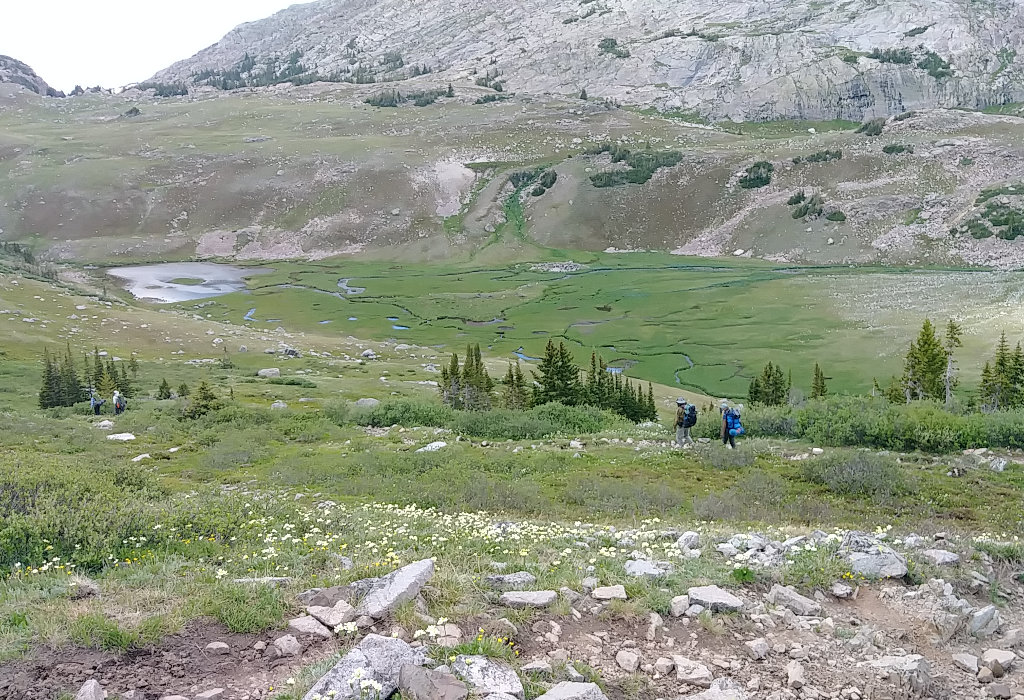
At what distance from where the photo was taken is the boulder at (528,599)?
8.88m

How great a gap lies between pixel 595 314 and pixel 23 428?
217ft

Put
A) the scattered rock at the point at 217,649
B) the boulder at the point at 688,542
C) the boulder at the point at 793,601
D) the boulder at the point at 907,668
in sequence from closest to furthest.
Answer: the boulder at the point at 907,668 → the scattered rock at the point at 217,649 → the boulder at the point at 793,601 → the boulder at the point at 688,542

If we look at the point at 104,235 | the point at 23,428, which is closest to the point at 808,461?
the point at 23,428

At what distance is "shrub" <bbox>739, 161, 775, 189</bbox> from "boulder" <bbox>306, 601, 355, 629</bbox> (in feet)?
457

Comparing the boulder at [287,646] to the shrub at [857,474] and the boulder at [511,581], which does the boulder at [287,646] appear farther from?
the shrub at [857,474]

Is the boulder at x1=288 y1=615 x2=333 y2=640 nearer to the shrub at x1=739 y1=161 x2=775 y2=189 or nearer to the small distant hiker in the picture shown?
the small distant hiker

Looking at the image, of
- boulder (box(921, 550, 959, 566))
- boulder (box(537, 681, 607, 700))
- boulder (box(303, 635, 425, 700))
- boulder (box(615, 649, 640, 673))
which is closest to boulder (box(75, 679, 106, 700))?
boulder (box(303, 635, 425, 700))

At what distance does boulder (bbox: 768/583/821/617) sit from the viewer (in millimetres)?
9039

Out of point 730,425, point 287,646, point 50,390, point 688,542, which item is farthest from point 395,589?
point 50,390

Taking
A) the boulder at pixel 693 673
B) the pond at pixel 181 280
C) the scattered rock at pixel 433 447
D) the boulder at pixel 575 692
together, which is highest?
the pond at pixel 181 280

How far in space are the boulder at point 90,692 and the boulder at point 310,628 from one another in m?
2.04

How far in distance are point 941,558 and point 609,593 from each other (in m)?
5.38

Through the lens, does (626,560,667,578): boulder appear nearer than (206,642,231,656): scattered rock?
No

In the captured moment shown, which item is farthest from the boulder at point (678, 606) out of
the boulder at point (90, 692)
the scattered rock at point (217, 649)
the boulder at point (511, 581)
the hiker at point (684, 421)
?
the hiker at point (684, 421)
